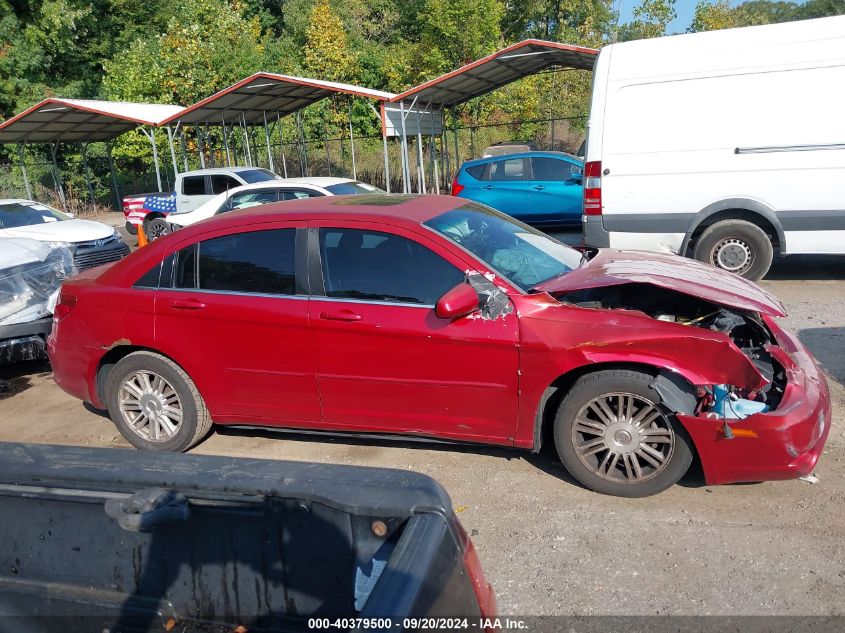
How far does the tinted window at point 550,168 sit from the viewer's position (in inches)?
540

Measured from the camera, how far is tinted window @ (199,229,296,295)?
4.54 m

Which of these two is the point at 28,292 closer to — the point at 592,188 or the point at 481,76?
Result: the point at 592,188

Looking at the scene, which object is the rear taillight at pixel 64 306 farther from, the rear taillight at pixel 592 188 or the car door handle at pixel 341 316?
the rear taillight at pixel 592 188

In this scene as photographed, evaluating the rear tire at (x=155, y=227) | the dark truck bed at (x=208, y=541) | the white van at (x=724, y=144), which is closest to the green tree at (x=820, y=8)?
the rear tire at (x=155, y=227)

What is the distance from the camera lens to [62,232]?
35.0ft

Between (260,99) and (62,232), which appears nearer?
(62,232)

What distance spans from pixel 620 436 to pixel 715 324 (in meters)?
0.99

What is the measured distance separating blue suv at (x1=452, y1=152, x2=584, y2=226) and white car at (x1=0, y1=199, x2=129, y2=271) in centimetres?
616

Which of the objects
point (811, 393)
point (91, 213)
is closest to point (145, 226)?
point (91, 213)

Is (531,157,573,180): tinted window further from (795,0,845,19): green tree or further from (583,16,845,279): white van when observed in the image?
(795,0,845,19): green tree

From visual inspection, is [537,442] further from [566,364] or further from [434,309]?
[434,309]

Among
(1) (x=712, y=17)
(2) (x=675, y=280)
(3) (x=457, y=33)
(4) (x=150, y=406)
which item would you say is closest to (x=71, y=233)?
(4) (x=150, y=406)

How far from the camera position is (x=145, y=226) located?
1772 centimetres

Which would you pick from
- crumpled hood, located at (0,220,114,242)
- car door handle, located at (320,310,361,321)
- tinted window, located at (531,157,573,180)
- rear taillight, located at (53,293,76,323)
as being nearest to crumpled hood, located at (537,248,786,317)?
car door handle, located at (320,310,361,321)
